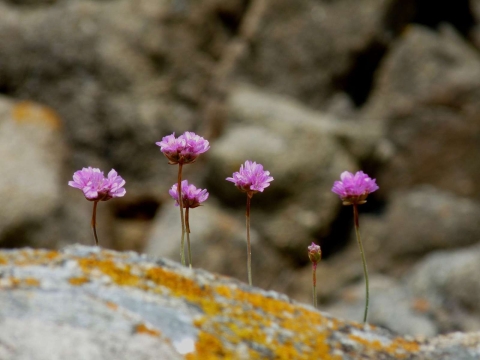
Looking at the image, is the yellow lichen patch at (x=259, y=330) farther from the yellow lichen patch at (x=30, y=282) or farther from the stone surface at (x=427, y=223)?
the stone surface at (x=427, y=223)

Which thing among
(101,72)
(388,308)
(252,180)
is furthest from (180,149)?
(101,72)

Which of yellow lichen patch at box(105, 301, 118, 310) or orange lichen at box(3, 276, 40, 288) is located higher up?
orange lichen at box(3, 276, 40, 288)

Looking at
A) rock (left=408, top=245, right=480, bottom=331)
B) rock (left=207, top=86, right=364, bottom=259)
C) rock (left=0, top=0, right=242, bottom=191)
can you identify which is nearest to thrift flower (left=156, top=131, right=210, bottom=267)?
rock (left=408, top=245, right=480, bottom=331)

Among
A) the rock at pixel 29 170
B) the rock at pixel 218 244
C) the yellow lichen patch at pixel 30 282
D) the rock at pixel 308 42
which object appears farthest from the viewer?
the rock at pixel 308 42

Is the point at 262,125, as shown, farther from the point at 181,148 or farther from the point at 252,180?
the point at 181,148

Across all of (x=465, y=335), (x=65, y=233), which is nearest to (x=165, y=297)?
(x=465, y=335)

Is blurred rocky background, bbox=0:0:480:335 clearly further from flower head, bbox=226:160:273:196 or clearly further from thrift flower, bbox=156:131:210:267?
thrift flower, bbox=156:131:210:267

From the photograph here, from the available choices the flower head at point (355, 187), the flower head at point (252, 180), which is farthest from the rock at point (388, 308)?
the flower head at point (252, 180)
